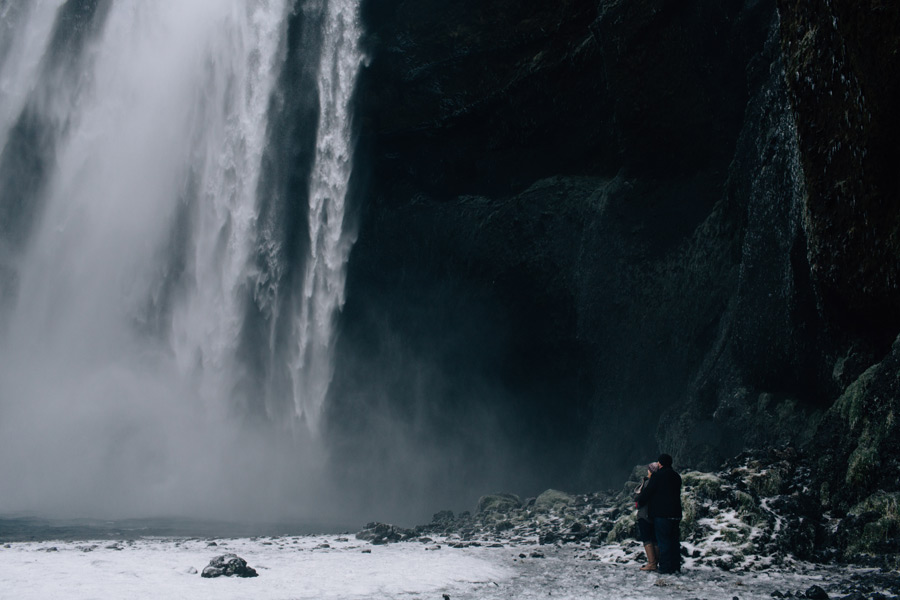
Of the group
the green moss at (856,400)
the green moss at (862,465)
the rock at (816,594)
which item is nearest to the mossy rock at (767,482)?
the green moss at (862,465)

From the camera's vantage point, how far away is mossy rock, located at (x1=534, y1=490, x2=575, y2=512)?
588 inches

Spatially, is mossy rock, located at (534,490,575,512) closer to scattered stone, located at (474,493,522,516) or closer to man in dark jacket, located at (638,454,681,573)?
scattered stone, located at (474,493,522,516)

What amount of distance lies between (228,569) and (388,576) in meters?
1.81

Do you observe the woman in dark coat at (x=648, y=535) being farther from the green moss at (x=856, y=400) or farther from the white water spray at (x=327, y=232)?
the white water spray at (x=327, y=232)

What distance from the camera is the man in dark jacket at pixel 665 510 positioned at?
763cm

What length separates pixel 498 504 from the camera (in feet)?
55.5

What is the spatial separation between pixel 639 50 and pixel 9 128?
35.0 meters

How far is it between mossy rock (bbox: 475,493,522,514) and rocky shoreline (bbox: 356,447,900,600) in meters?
3.77

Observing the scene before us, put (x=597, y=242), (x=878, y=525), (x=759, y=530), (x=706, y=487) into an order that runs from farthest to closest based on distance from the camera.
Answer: (x=597, y=242), (x=706, y=487), (x=759, y=530), (x=878, y=525)

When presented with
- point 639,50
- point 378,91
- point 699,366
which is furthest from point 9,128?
point 699,366

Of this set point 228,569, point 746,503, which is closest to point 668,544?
point 746,503

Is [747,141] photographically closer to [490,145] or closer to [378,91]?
[490,145]

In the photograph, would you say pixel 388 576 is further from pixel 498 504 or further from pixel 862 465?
pixel 498 504

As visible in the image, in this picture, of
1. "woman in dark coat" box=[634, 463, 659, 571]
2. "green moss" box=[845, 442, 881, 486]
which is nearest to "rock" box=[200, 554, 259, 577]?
"woman in dark coat" box=[634, 463, 659, 571]
